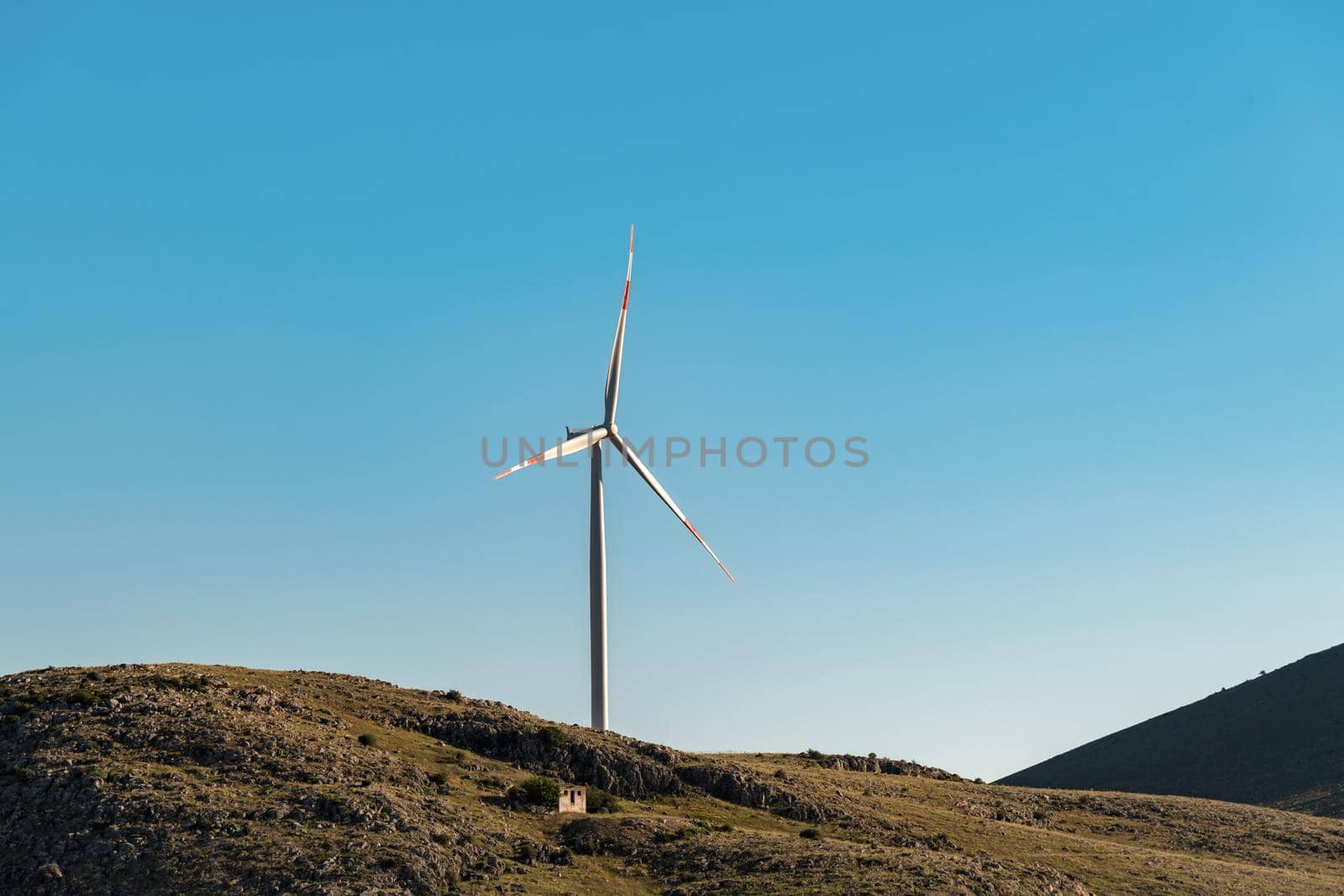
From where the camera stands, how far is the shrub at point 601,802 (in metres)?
106

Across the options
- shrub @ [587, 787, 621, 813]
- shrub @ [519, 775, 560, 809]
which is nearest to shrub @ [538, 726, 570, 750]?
shrub @ [587, 787, 621, 813]

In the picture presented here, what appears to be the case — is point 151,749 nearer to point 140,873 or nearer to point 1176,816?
point 140,873

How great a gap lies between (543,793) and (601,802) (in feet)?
21.8

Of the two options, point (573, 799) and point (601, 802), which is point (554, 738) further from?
point (573, 799)

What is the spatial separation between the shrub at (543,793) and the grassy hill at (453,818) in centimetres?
180

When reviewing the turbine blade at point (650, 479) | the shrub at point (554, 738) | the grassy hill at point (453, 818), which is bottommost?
the grassy hill at point (453, 818)

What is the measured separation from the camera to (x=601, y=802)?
352 feet

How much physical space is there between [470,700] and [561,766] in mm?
17650

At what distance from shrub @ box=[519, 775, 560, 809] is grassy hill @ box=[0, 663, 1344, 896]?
180 centimetres

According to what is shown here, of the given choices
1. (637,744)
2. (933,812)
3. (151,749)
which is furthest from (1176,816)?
(151,749)

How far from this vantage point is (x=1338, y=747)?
18375 cm

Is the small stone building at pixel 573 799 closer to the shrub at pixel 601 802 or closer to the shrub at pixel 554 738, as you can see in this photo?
the shrub at pixel 601 802

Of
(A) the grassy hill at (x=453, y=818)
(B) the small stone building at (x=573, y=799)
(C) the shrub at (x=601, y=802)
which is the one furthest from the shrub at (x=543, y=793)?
(C) the shrub at (x=601, y=802)

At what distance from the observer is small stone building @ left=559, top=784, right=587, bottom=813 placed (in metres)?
104
